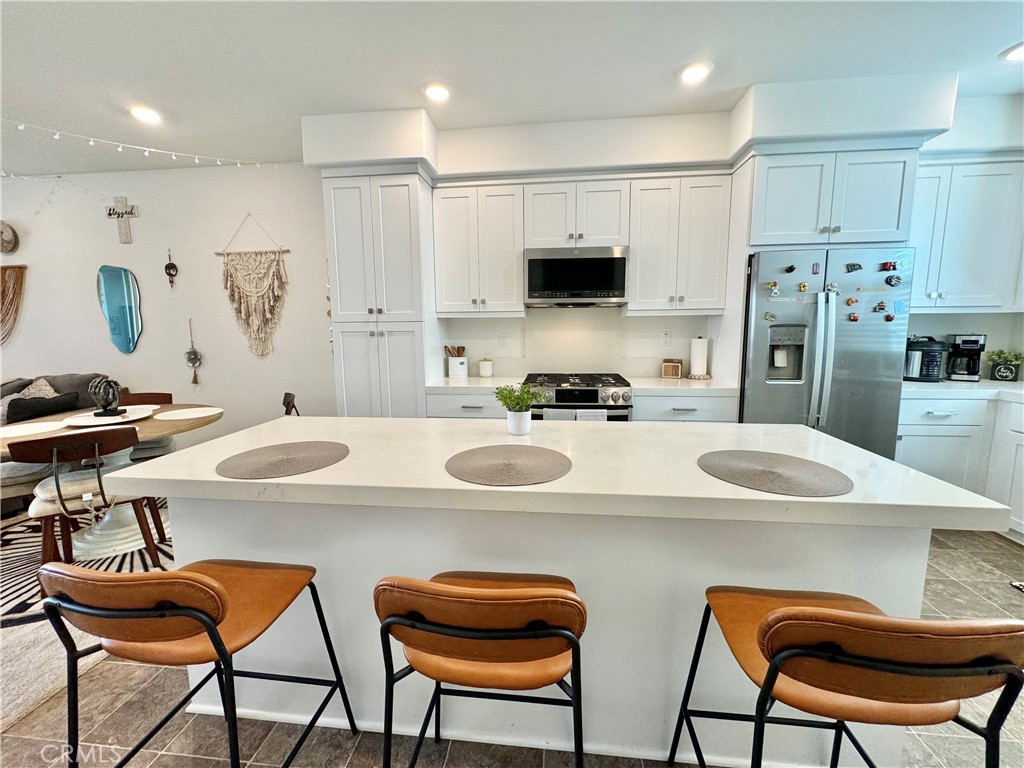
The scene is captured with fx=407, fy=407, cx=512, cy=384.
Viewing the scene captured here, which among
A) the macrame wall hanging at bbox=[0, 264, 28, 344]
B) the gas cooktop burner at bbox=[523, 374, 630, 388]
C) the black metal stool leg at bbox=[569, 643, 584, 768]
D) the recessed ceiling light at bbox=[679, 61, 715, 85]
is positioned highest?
the recessed ceiling light at bbox=[679, 61, 715, 85]

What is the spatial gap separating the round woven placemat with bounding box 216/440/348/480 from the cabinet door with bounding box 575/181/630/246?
2.44 meters

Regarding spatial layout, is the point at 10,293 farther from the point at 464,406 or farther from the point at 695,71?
the point at 695,71

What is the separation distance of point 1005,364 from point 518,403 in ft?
12.5

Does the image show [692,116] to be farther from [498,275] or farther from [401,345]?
[401,345]

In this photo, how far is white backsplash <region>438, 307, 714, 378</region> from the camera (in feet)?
11.3

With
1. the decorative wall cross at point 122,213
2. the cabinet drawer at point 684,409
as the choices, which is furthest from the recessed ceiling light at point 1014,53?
the decorative wall cross at point 122,213

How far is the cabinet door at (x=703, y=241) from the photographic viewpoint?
296cm

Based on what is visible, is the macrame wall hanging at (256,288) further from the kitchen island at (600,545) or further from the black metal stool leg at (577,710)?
the black metal stool leg at (577,710)

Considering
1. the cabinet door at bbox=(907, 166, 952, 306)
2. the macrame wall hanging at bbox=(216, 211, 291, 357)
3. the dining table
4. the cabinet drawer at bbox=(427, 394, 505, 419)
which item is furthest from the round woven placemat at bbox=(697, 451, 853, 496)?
the macrame wall hanging at bbox=(216, 211, 291, 357)

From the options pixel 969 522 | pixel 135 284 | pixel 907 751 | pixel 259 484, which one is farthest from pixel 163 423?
pixel 907 751

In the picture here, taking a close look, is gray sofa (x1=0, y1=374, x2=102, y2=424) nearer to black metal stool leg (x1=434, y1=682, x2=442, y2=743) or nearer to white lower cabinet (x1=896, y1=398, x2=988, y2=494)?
black metal stool leg (x1=434, y1=682, x2=442, y2=743)

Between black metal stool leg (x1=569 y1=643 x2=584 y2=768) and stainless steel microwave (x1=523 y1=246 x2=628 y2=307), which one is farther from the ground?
stainless steel microwave (x1=523 y1=246 x2=628 y2=307)

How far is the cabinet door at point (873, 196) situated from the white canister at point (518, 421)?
2.54 metres

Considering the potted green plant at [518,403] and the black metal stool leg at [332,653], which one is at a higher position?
the potted green plant at [518,403]
